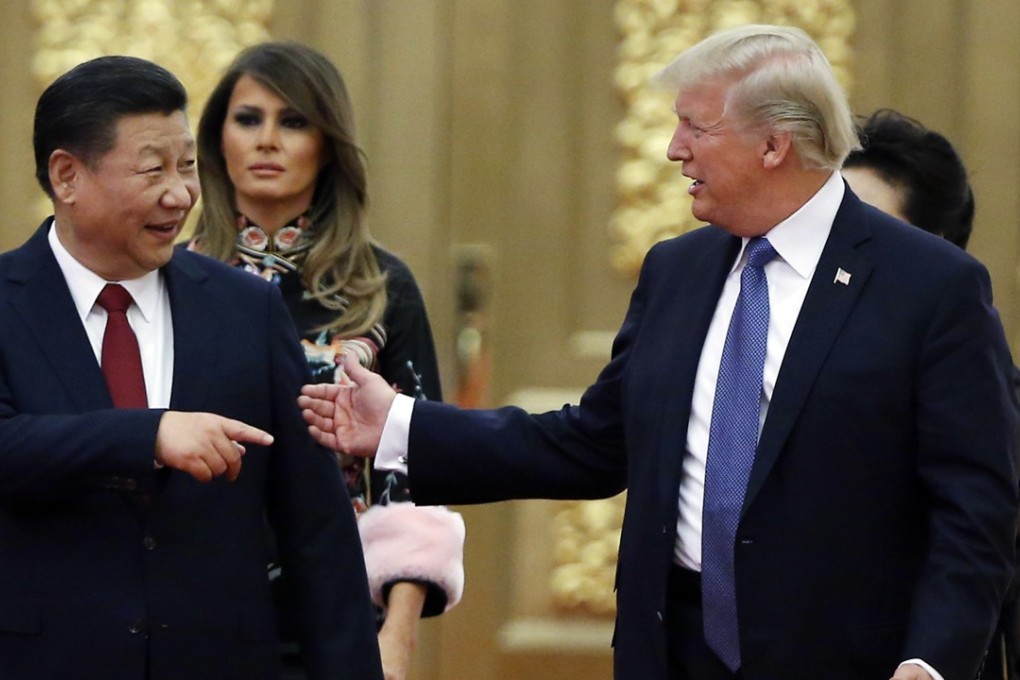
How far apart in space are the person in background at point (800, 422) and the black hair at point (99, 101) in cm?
48

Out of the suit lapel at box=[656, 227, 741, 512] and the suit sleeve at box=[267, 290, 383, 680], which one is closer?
the suit lapel at box=[656, 227, 741, 512]

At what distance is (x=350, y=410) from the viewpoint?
9.70 feet

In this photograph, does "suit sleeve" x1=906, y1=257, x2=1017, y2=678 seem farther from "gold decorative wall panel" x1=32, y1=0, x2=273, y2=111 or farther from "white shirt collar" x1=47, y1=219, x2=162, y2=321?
"gold decorative wall panel" x1=32, y1=0, x2=273, y2=111

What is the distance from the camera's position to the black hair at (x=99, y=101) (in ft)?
8.95

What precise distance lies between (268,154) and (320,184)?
138 mm

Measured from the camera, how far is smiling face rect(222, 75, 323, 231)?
345 cm

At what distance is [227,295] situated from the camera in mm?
2801

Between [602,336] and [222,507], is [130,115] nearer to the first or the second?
[222,507]

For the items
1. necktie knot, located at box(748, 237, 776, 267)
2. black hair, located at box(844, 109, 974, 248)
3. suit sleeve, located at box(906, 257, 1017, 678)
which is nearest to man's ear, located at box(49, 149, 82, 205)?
necktie knot, located at box(748, 237, 776, 267)

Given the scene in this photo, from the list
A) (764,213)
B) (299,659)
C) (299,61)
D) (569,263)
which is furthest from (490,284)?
→ (764,213)

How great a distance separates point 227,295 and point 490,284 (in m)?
1.90

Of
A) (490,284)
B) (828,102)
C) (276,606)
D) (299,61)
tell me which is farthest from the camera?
(490,284)

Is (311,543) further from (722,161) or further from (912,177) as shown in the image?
(912,177)

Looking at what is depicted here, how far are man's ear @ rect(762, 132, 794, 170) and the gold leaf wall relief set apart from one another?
6.46 ft
